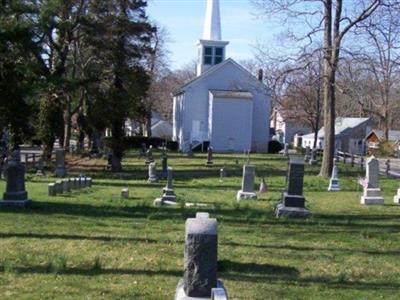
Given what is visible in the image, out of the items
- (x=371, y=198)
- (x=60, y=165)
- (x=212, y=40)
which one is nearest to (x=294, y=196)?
(x=371, y=198)

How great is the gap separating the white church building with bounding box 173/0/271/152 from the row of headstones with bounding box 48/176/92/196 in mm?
35810

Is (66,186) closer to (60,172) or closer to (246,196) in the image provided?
(246,196)

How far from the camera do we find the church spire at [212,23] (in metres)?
67.1

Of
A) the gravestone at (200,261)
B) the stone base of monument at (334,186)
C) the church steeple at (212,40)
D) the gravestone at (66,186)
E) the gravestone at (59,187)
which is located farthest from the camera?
the church steeple at (212,40)

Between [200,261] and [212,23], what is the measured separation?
63.9 metres

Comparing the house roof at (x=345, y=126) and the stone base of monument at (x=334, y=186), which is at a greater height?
the house roof at (x=345, y=126)

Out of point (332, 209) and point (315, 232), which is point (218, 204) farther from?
point (315, 232)

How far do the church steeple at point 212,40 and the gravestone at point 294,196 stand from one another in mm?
53474

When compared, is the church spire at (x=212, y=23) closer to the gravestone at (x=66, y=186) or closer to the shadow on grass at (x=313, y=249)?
the gravestone at (x=66, y=186)

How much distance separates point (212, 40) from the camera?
220 feet

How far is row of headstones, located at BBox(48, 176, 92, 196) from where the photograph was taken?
18641 millimetres

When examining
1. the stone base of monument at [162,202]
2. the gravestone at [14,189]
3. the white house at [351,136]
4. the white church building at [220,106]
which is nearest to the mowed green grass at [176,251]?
the gravestone at [14,189]

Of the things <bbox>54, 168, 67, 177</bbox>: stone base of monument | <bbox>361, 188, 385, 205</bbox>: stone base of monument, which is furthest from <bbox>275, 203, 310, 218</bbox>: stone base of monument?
<bbox>54, 168, 67, 177</bbox>: stone base of monument

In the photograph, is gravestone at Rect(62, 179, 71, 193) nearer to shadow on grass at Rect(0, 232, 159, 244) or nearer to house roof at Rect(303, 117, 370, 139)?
shadow on grass at Rect(0, 232, 159, 244)
